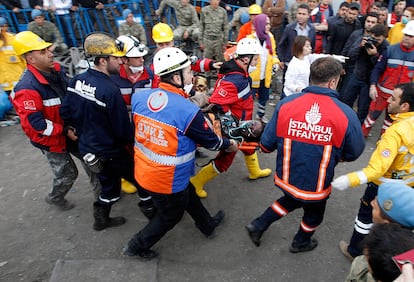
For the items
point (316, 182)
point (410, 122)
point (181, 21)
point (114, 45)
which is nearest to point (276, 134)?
point (316, 182)

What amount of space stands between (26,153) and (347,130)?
5057mm

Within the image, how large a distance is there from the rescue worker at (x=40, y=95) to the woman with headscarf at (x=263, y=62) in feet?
11.2

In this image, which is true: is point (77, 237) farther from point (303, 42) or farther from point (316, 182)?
point (303, 42)

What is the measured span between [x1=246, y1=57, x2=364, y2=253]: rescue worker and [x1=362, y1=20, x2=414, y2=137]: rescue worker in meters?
2.86

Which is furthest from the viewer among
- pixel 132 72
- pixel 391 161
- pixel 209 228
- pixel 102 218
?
pixel 132 72

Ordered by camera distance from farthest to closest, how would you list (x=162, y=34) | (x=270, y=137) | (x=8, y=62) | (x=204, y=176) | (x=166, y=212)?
(x=8, y=62)
(x=162, y=34)
(x=204, y=176)
(x=166, y=212)
(x=270, y=137)

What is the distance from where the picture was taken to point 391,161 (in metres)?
2.60

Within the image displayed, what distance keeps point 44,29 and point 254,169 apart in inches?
243

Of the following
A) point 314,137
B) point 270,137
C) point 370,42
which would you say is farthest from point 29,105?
point 370,42

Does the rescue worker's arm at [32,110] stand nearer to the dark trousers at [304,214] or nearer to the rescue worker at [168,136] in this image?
the rescue worker at [168,136]

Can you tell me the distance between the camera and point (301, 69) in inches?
196

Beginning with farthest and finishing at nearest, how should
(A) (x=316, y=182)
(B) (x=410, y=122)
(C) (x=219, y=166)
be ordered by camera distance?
1. (C) (x=219, y=166)
2. (A) (x=316, y=182)
3. (B) (x=410, y=122)

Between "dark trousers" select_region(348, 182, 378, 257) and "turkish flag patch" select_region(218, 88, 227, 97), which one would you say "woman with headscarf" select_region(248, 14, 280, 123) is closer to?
"turkish flag patch" select_region(218, 88, 227, 97)

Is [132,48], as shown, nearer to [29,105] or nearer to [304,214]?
[29,105]
